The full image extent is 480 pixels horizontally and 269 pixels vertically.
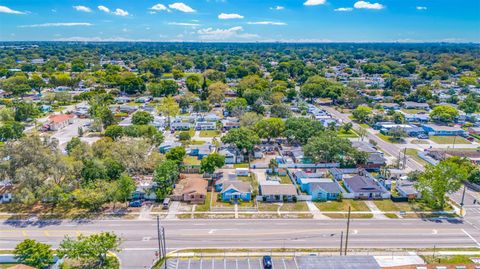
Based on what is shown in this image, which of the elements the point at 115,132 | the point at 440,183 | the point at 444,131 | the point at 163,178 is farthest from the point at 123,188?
the point at 444,131

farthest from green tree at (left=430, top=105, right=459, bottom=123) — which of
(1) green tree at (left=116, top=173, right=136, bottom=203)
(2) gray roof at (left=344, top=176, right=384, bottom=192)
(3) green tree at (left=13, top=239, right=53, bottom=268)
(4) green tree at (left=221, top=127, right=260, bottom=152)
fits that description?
(3) green tree at (left=13, top=239, right=53, bottom=268)

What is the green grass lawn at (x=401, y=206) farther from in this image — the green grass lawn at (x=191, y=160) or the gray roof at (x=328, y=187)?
the green grass lawn at (x=191, y=160)

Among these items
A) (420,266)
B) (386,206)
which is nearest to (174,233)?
(420,266)

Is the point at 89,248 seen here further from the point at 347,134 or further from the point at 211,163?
the point at 347,134

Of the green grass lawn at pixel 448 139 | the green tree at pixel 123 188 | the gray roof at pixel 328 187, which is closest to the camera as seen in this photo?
the green tree at pixel 123 188

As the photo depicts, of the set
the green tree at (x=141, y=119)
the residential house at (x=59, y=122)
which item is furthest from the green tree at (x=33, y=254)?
the residential house at (x=59, y=122)

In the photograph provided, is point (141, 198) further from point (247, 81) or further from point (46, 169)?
point (247, 81)
